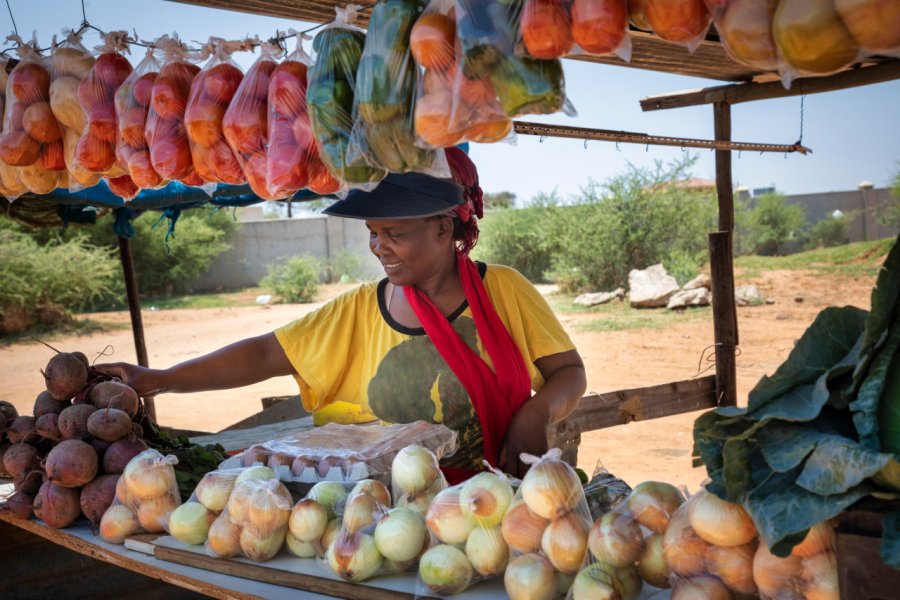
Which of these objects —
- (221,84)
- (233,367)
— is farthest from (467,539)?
(233,367)

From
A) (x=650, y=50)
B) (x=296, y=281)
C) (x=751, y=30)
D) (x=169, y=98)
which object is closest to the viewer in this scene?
(x=751, y=30)

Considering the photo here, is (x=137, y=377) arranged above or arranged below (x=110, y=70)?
below

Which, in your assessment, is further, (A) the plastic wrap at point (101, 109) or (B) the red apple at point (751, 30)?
(A) the plastic wrap at point (101, 109)

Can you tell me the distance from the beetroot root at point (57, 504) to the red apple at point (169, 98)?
112 cm

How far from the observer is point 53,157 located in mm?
2482

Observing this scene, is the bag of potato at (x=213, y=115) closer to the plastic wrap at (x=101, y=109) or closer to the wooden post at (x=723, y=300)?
the plastic wrap at (x=101, y=109)

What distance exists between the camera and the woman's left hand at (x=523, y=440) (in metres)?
2.55

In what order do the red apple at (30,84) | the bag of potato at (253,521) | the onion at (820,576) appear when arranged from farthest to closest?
1. the red apple at (30,84)
2. the bag of potato at (253,521)
3. the onion at (820,576)

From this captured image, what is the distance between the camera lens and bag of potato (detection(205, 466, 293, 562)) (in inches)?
72.5

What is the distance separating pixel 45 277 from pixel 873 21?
19.3m

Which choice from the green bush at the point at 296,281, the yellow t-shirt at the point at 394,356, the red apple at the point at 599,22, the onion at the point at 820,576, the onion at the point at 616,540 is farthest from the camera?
the green bush at the point at 296,281

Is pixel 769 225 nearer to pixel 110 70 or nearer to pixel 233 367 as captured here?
pixel 233 367

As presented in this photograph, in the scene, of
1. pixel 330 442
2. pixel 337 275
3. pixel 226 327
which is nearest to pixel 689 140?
pixel 330 442

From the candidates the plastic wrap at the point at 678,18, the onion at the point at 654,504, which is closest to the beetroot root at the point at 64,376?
the onion at the point at 654,504
